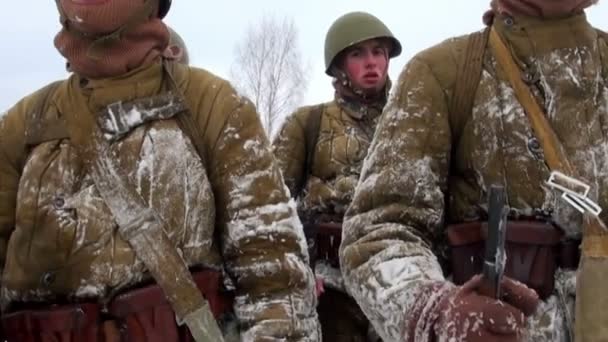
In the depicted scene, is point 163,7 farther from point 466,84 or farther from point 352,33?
point 352,33

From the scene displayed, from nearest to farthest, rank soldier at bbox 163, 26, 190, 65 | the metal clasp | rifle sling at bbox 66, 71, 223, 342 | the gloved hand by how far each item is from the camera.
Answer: the gloved hand → the metal clasp → rifle sling at bbox 66, 71, 223, 342 → soldier at bbox 163, 26, 190, 65

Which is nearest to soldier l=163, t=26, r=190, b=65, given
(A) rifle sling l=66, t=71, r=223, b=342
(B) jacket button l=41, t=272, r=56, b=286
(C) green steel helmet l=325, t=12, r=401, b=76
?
(A) rifle sling l=66, t=71, r=223, b=342

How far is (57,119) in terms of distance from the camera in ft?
10.2

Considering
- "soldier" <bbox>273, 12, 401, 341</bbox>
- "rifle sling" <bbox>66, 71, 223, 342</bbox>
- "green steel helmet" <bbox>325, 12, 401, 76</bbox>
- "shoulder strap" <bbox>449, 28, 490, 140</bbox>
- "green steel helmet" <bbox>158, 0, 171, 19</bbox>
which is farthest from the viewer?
"green steel helmet" <bbox>325, 12, 401, 76</bbox>

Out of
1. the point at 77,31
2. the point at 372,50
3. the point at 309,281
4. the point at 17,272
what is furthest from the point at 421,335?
the point at 372,50

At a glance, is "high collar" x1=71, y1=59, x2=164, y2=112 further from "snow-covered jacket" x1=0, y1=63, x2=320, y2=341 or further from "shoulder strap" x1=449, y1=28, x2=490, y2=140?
"shoulder strap" x1=449, y1=28, x2=490, y2=140

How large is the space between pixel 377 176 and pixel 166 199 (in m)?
0.65

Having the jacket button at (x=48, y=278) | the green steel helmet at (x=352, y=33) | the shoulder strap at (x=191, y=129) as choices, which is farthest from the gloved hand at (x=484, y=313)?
the green steel helmet at (x=352, y=33)

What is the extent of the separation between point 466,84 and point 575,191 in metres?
0.47

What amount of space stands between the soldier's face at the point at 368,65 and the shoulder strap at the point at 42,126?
4.24 meters

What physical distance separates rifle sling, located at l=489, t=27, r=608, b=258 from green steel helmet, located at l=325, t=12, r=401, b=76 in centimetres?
464

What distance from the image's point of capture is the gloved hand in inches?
88.8

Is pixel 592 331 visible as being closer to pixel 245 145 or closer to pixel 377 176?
pixel 377 176

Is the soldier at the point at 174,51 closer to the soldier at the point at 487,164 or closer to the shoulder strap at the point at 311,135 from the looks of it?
the soldier at the point at 487,164
